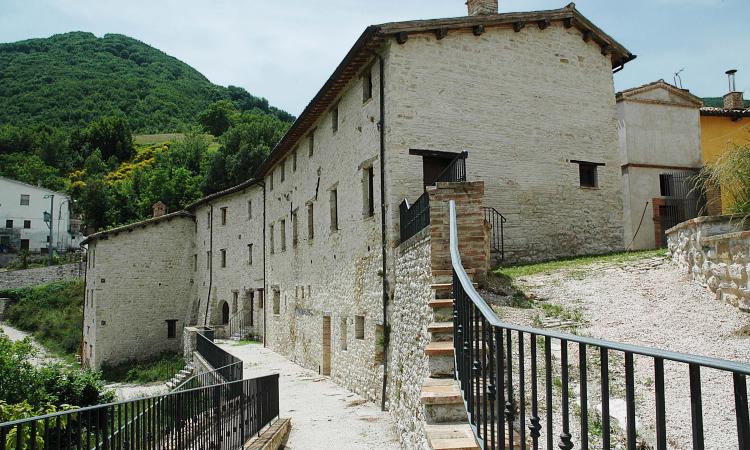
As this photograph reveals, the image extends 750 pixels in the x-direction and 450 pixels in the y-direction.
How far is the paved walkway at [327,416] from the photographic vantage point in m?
11.3

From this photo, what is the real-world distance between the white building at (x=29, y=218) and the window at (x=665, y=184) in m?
62.6

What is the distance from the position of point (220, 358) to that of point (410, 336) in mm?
7972

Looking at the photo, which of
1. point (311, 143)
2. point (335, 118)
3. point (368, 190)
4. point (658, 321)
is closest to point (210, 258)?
point (311, 143)

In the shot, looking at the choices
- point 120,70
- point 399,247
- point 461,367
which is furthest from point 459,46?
point 120,70

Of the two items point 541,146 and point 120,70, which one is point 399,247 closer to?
point 541,146

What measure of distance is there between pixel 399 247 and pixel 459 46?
18.8ft

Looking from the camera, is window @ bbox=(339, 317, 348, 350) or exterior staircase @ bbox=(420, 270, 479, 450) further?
window @ bbox=(339, 317, 348, 350)

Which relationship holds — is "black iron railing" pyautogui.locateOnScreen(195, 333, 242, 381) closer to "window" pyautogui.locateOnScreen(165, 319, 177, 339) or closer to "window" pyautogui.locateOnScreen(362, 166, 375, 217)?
"window" pyautogui.locateOnScreen(362, 166, 375, 217)

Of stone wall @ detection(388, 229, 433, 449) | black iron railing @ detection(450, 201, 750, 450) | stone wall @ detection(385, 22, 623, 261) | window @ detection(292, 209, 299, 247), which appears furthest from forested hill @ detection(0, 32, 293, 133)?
black iron railing @ detection(450, 201, 750, 450)

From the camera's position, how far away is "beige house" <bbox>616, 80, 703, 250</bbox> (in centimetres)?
1834

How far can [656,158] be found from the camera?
19.1 metres

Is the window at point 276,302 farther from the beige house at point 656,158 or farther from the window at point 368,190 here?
the beige house at point 656,158

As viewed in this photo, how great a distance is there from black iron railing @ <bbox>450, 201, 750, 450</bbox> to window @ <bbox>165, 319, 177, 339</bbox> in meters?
29.6

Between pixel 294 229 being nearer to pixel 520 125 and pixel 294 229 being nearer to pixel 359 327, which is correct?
pixel 359 327
